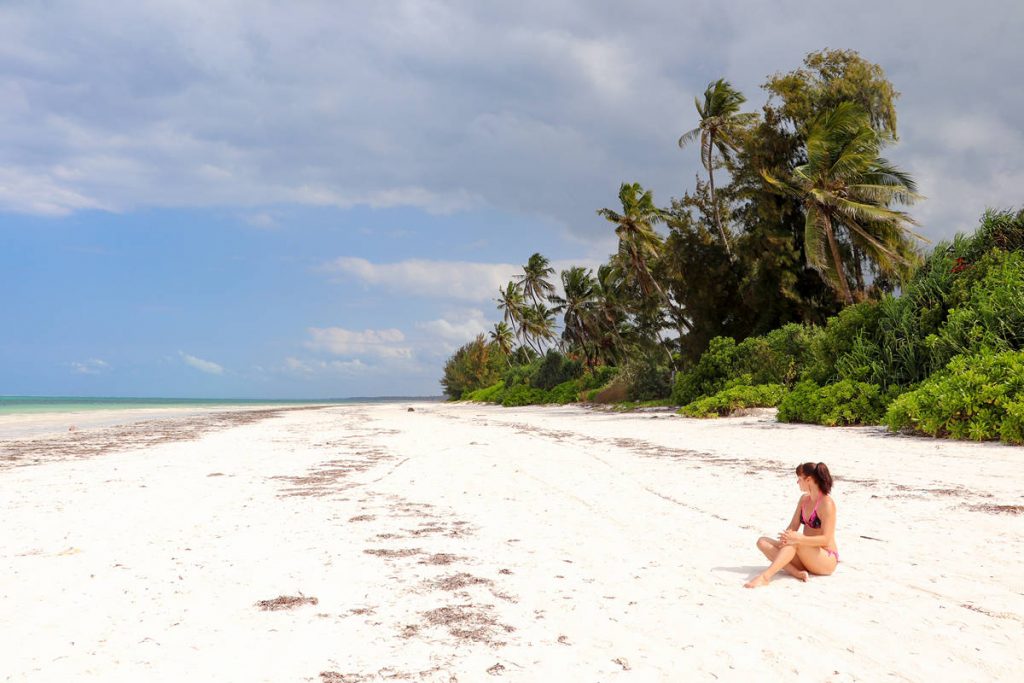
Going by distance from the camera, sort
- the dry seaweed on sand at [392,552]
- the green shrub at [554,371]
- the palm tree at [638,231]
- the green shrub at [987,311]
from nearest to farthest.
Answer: the dry seaweed on sand at [392,552] → the green shrub at [987,311] → the palm tree at [638,231] → the green shrub at [554,371]

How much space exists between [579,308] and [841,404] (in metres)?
36.4

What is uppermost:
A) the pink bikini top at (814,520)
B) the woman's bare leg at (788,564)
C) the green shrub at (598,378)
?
the green shrub at (598,378)

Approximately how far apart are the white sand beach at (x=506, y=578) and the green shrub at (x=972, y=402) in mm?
2114

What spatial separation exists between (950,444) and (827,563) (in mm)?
7897

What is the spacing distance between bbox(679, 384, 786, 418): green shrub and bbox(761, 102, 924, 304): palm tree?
22.6 ft

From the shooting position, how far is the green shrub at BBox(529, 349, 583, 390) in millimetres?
43916

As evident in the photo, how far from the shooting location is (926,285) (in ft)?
47.6

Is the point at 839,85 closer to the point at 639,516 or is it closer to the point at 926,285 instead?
the point at 926,285

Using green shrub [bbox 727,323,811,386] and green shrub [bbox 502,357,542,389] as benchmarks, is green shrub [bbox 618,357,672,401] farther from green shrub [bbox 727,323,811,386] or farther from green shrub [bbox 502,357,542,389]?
green shrub [bbox 502,357,542,389]

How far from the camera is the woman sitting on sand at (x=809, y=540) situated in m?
3.90

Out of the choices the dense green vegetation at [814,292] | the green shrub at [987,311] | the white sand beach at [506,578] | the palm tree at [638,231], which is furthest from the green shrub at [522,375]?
the white sand beach at [506,578]

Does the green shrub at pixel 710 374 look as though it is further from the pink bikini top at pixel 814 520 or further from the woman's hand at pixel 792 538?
the woman's hand at pixel 792 538

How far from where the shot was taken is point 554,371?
4469 centimetres

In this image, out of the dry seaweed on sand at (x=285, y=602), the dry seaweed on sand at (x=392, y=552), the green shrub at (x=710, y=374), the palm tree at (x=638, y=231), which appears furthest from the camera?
the palm tree at (x=638, y=231)
